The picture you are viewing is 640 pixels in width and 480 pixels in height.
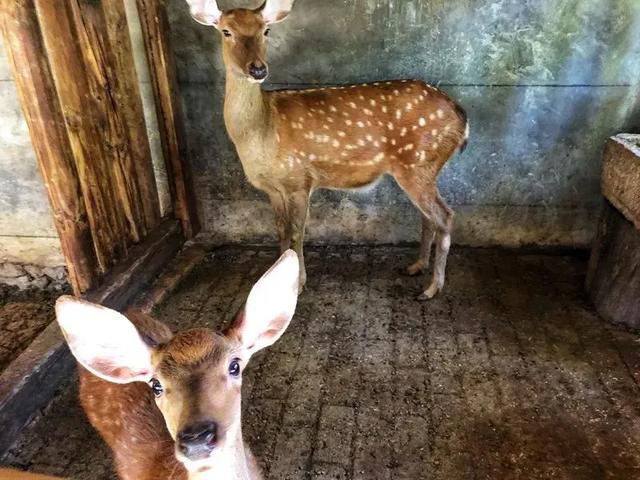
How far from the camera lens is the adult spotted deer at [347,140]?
3.28 meters

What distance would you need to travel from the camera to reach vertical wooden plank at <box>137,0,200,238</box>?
3.54 meters

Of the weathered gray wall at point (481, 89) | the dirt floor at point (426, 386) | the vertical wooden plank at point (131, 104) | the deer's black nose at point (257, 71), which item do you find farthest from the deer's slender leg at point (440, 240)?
the vertical wooden plank at point (131, 104)

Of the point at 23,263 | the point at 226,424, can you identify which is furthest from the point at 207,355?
the point at 23,263

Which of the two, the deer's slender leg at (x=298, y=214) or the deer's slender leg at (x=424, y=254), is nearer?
the deer's slender leg at (x=298, y=214)

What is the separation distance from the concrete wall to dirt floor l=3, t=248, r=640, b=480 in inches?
43.1

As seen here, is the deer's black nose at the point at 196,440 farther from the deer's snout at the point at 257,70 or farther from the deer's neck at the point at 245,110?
the deer's neck at the point at 245,110

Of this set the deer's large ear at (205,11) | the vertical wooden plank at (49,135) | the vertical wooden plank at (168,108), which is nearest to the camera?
the vertical wooden plank at (49,135)

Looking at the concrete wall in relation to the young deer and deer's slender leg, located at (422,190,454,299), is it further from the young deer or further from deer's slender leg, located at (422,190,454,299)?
the young deer

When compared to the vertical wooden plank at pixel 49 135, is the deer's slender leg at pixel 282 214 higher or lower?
lower

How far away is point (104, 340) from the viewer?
4.81 ft

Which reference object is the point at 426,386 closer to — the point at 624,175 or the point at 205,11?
the point at 624,175

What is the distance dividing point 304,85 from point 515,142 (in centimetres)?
152

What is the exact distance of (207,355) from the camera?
4.66 feet

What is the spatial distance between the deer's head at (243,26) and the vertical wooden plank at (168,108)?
63cm
